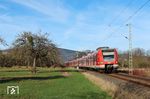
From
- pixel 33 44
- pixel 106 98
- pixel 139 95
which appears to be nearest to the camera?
pixel 139 95

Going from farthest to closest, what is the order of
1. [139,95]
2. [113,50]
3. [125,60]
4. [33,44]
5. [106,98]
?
[125,60]
[33,44]
[113,50]
[106,98]
[139,95]

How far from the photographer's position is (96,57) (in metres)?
61.0

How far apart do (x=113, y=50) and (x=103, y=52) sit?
4.86 feet

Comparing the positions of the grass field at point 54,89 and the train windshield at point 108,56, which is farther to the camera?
the train windshield at point 108,56

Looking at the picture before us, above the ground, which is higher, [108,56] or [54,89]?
[108,56]

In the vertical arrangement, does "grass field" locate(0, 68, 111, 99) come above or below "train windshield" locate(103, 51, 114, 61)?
below

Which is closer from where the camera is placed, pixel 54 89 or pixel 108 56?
pixel 54 89

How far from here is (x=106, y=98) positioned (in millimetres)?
20094

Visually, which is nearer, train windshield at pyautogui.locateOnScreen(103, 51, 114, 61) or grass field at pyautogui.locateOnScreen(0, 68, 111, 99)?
grass field at pyautogui.locateOnScreen(0, 68, 111, 99)

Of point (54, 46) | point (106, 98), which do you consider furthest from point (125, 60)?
point (106, 98)

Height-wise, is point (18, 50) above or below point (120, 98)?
above

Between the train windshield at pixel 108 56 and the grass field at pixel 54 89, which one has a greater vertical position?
the train windshield at pixel 108 56

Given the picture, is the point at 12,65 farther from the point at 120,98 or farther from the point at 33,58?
the point at 120,98

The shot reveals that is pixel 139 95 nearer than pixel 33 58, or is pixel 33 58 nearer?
pixel 139 95
